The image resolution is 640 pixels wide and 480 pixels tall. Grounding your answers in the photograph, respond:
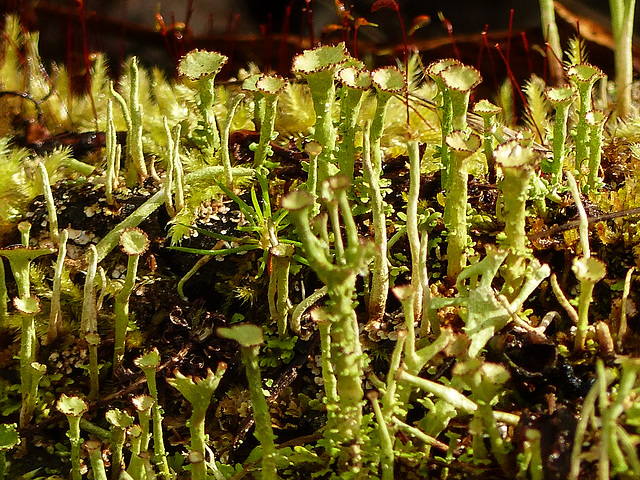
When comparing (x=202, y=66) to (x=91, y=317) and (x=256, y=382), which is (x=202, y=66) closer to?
(x=91, y=317)

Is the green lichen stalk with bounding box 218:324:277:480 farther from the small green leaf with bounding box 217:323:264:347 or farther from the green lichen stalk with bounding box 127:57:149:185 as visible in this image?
the green lichen stalk with bounding box 127:57:149:185

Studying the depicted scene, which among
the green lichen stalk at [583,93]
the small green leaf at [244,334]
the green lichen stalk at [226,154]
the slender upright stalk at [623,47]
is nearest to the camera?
the small green leaf at [244,334]

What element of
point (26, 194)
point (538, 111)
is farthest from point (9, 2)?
point (538, 111)

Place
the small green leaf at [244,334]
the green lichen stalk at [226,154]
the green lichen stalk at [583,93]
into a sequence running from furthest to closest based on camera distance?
the green lichen stalk at [226,154]
the green lichen stalk at [583,93]
the small green leaf at [244,334]

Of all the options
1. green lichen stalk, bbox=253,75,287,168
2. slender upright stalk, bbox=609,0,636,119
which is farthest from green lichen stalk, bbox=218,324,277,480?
slender upright stalk, bbox=609,0,636,119

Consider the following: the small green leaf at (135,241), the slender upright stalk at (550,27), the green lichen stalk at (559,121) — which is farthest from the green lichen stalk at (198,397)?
the slender upright stalk at (550,27)

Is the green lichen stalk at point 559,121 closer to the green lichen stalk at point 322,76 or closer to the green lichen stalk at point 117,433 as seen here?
the green lichen stalk at point 322,76

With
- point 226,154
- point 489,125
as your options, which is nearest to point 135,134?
point 226,154

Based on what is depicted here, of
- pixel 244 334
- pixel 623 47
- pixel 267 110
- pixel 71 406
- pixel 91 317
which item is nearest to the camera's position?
pixel 244 334
